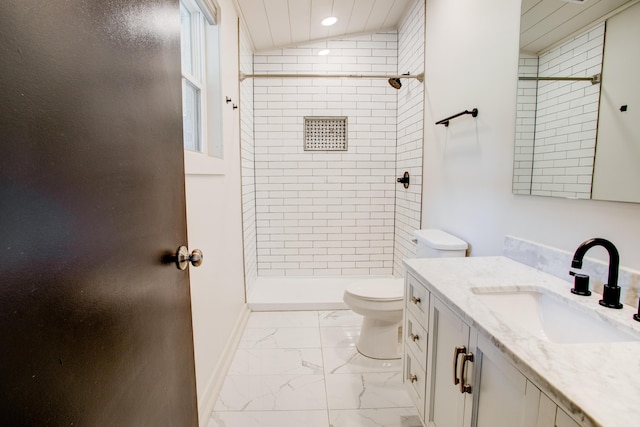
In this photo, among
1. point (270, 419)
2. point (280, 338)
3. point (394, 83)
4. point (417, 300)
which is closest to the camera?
point (417, 300)

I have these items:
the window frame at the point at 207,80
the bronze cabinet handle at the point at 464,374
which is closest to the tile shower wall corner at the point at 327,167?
the window frame at the point at 207,80

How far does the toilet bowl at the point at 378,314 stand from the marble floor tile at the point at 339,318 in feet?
1.40

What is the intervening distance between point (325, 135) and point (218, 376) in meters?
2.54

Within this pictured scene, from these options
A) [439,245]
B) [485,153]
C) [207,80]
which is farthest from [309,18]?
[439,245]

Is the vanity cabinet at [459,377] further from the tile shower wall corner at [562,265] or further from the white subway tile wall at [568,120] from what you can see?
the white subway tile wall at [568,120]

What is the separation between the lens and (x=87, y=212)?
1.91 ft

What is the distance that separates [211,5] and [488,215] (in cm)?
202

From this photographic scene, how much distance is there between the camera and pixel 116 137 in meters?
0.66

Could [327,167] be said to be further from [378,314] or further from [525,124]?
[525,124]

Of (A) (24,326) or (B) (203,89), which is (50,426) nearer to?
(A) (24,326)

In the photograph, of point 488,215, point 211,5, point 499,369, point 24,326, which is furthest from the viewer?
point 211,5

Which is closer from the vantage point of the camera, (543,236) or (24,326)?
(24,326)

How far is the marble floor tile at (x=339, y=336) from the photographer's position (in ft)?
7.92

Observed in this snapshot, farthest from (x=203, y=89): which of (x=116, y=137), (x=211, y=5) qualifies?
(x=116, y=137)
